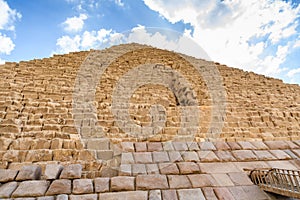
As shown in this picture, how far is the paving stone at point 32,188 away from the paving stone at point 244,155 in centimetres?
382

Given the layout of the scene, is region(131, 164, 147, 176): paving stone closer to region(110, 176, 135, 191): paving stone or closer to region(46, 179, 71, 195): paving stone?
region(110, 176, 135, 191): paving stone

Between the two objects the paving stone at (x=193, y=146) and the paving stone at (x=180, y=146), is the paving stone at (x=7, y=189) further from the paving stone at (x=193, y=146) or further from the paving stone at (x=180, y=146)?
the paving stone at (x=193, y=146)

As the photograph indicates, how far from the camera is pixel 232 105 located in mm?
7113

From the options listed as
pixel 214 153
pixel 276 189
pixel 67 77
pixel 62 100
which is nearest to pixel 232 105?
pixel 214 153

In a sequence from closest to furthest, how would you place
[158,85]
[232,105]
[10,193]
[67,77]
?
[10,193]
[232,105]
[67,77]
[158,85]

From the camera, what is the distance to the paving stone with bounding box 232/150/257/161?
4.45 metres

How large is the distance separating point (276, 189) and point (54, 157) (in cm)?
398

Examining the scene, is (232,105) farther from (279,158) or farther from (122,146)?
(122,146)

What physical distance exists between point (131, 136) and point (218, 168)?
2014 mm

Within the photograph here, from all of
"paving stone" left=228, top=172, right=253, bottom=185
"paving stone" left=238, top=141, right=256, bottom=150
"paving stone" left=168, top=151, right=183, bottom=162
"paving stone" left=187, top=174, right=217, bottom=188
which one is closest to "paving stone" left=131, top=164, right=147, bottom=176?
"paving stone" left=168, top=151, right=183, bottom=162

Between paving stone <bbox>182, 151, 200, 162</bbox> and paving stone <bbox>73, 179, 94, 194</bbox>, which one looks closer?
paving stone <bbox>73, 179, 94, 194</bbox>

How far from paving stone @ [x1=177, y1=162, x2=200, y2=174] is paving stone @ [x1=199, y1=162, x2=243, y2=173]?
139 mm

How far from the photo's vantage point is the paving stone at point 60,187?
3.16 meters

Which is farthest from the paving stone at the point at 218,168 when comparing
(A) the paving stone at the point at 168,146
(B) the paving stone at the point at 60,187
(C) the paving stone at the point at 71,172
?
(B) the paving stone at the point at 60,187
